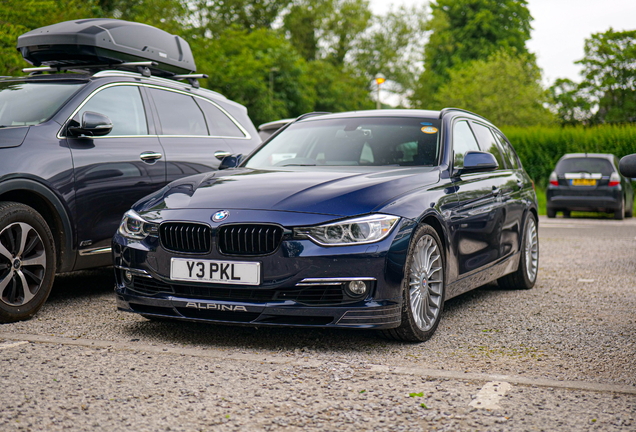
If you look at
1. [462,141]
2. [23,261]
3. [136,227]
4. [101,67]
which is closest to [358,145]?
[462,141]

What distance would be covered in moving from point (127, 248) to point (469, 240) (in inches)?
95.8

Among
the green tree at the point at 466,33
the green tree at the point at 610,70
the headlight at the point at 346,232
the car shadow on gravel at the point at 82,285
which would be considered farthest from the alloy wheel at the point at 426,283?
the green tree at the point at 610,70

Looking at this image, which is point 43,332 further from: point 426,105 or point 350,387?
point 426,105

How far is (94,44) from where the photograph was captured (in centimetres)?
689

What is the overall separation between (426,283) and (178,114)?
3215 millimetres

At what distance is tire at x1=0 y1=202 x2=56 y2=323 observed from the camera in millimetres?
5094

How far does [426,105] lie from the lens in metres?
61.4

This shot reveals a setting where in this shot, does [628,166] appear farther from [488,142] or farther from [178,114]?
[178,114]

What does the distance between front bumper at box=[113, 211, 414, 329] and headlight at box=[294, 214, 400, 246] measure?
0.04 m

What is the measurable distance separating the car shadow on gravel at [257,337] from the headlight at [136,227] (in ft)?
2.14

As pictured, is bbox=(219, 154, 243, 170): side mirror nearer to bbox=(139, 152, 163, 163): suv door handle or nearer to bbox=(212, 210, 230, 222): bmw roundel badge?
bbox=(139, 152, 163, 163): suv door handle

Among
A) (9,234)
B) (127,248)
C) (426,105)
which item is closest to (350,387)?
(127,248)

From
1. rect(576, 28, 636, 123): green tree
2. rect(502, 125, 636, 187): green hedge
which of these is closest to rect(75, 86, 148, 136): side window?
rect(502, 125, 636, 187): green hedge

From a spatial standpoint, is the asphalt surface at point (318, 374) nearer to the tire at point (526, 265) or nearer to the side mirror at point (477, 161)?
the tire at point (526, 265)
